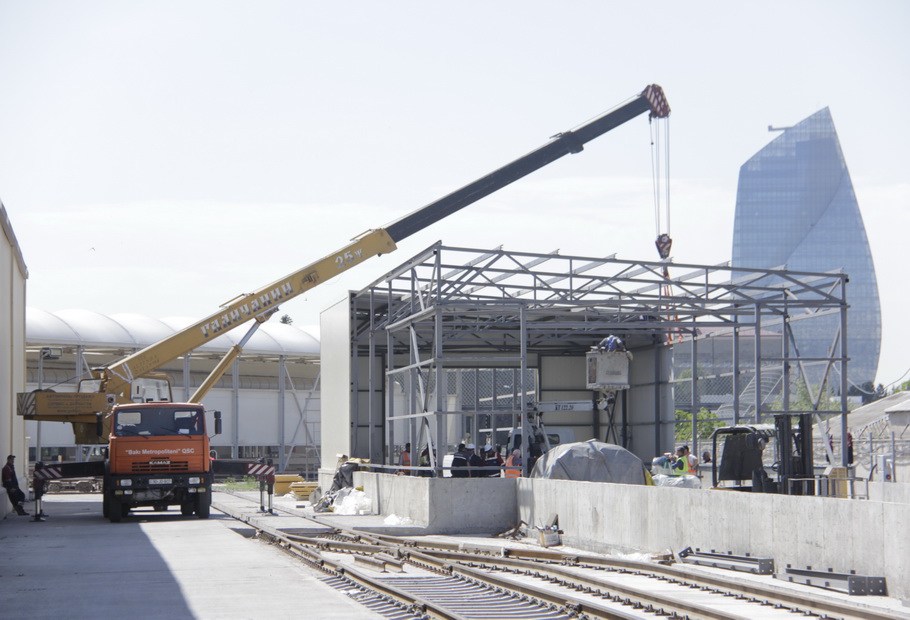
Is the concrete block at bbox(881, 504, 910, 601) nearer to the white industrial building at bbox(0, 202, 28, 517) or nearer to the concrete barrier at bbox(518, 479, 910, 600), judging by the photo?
the concrete barrier at bbox(518, 479, 910, 600)

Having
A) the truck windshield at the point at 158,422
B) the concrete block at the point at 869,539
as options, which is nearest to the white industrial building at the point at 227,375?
the truck windshield at the point at 158,422

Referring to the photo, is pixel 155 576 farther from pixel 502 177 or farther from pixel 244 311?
pixel 502 177

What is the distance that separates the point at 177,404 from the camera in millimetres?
25047

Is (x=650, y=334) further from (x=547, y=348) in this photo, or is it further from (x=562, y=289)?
(x=562, y=289)

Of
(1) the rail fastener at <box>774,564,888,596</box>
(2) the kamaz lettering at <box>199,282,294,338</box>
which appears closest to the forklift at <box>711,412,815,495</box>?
(1) the rail fastener at <box>774,564,888,596</box>

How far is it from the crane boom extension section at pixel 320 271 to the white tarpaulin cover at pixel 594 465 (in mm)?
9077

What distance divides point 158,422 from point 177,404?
1.93 feet

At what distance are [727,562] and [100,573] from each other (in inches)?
317

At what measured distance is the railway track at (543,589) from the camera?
11055 mm

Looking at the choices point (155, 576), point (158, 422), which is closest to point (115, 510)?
point (158, 422)

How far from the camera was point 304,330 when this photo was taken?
60312 mm

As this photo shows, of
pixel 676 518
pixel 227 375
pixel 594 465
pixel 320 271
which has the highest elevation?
pixel 320 271

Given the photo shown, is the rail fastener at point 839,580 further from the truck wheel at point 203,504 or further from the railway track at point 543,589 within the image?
the truck wheel at point 203,504

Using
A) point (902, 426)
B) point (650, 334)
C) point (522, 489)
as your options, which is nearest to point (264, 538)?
point (522, 489)
